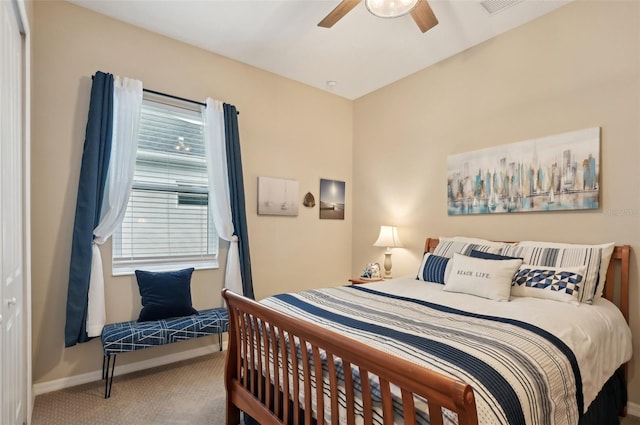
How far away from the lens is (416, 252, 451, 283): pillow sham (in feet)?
9.12

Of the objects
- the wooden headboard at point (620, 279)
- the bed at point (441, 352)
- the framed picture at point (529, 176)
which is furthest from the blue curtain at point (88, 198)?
the wooden headboard at point (620, 279)

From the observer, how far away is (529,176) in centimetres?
286

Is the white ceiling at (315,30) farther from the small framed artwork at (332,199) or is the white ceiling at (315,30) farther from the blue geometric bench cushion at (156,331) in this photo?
the blue geometric bench cushion at (156,331)

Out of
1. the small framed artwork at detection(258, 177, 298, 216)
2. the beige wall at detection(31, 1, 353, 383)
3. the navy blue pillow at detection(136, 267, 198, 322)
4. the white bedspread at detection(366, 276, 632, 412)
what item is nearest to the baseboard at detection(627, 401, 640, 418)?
the white bedspread at detection(366, 276, 632, 412)

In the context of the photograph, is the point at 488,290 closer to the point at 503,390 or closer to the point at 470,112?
the point at 503,390

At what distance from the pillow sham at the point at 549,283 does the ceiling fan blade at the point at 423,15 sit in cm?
184

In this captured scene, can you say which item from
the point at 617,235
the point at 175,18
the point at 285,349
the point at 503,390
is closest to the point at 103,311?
the point at 285,349

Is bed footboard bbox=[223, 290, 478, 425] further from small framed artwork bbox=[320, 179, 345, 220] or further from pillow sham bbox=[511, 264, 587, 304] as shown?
small framed artwork bbox=[320, 179, 345, 220]

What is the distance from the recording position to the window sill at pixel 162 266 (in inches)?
114

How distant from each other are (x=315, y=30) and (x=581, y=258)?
276cm

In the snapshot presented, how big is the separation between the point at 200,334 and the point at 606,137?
347 centimetres

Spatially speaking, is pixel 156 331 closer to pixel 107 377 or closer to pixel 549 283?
pixel 107 377

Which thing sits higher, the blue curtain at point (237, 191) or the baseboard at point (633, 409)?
the blue curtain at point (237, 191)

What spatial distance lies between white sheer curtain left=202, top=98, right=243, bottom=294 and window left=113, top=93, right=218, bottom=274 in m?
0.13
